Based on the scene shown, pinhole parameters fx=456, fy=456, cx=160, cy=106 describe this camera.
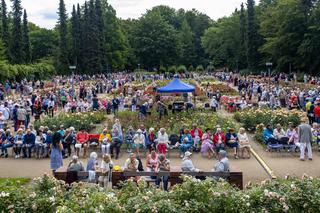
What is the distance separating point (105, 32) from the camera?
3297 inches

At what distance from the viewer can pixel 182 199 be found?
7.93 meters

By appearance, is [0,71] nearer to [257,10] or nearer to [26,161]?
[26,161]

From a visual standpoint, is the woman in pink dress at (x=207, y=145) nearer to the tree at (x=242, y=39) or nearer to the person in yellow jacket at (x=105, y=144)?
the person in yellow jacket at (x=105, y=144)

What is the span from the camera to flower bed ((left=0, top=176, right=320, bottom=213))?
7.57 m

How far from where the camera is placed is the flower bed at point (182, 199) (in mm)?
7570

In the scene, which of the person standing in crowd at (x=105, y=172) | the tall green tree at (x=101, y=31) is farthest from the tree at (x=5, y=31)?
the person standing in crowd at (x=105, y=172)

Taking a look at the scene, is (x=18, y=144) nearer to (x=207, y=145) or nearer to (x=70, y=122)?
(x=70, y=122)

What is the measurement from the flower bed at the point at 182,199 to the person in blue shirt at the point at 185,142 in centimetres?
966

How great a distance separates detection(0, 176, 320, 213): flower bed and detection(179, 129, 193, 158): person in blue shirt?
966cm

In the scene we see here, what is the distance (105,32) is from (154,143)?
2657 inches

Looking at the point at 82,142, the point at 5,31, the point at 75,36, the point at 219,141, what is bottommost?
the point at 82,142

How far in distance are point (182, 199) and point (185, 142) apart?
1037 cm

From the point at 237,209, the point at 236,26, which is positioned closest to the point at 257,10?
the point at 236,26

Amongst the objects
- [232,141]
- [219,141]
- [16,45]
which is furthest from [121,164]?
[16,45]
